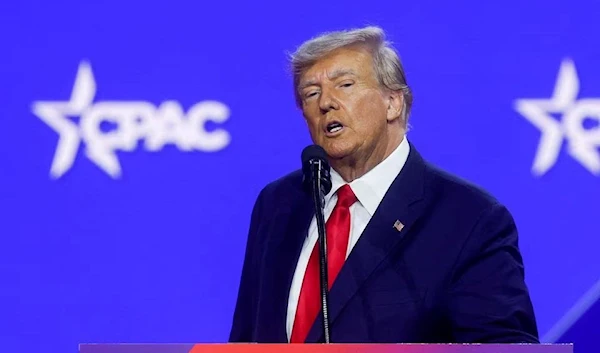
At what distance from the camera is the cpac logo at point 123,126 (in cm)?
268

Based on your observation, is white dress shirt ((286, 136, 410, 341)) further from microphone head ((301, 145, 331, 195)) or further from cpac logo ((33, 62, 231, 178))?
cpac logo ((33, 62, 231, 178))

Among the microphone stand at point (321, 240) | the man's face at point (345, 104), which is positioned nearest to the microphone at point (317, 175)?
the microphone stand at point (321, 240)

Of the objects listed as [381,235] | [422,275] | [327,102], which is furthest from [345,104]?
[422,275]

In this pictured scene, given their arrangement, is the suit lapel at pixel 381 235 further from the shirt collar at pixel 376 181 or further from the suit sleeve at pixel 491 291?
the suit sleeve at pixel 491 291

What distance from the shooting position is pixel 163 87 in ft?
8.95

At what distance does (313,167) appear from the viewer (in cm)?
172

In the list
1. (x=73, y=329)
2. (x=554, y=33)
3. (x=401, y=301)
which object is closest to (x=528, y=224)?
(x=554, y=33)

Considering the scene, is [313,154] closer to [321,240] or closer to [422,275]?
[321,240]

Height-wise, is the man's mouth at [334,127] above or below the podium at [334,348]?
above

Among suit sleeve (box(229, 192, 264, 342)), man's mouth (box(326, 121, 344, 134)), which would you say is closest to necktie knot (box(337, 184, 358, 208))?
man's mouth (box(326, 121, 344, 134))

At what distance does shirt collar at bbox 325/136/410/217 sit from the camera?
2.01 m

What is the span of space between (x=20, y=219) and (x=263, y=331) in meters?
1.07

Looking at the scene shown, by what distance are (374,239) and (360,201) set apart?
143 millimetres

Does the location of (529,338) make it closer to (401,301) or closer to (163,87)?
(401,301)
